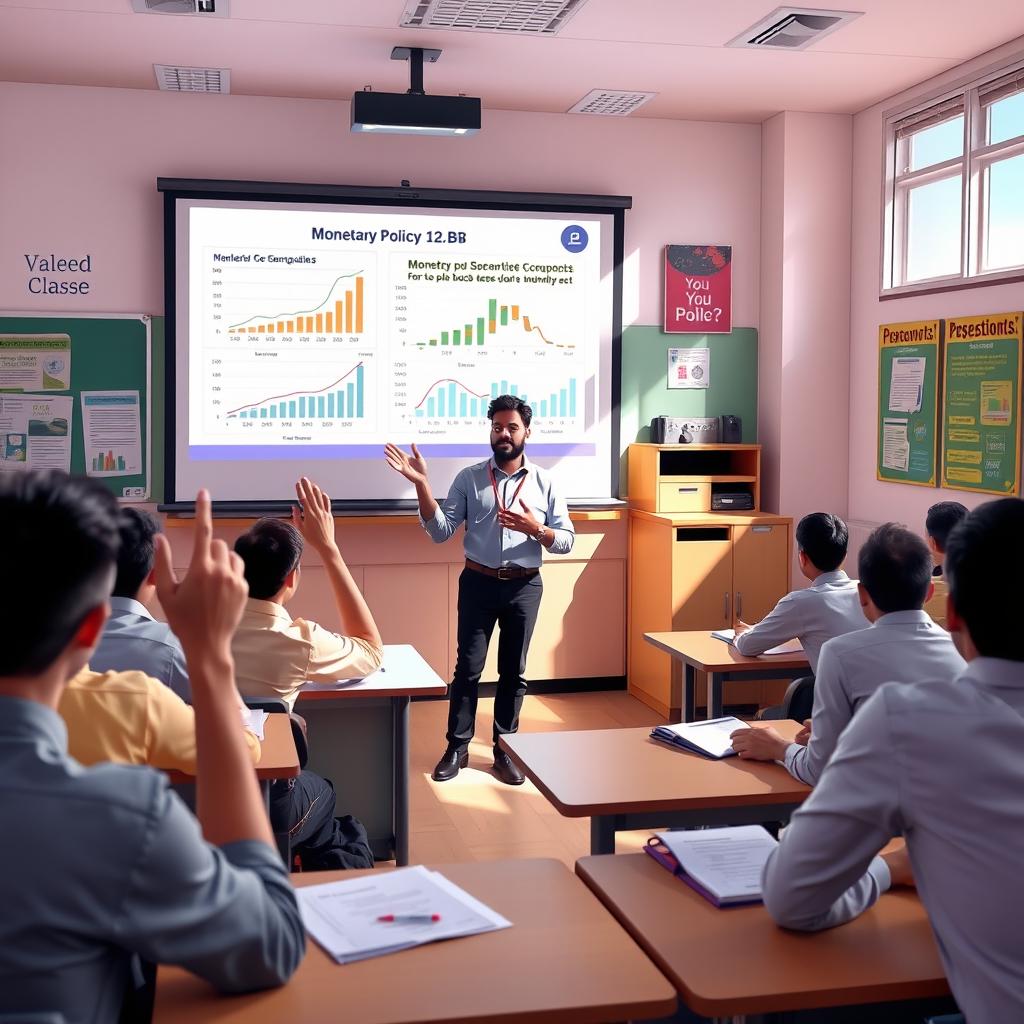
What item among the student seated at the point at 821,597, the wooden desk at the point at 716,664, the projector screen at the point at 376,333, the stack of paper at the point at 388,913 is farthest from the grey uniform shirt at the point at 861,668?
the projector screen at the point at 376,333

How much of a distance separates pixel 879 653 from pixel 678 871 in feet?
2.59

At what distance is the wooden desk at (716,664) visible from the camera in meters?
3.91

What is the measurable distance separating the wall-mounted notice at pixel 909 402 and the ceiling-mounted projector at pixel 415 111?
2.42 metres

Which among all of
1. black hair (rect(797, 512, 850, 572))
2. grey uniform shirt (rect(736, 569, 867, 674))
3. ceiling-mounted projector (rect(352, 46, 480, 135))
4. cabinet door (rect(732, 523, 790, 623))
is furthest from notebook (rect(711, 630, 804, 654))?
ceiling-mounted projector (rect(352, 46, 480, 135))

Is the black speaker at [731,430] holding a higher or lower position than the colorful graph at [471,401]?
lower

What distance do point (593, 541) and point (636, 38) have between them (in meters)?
2.64

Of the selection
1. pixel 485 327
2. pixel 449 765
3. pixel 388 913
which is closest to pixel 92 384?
pixel 485 327

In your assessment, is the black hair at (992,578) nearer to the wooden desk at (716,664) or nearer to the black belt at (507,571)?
the wooden desk at (716,664)

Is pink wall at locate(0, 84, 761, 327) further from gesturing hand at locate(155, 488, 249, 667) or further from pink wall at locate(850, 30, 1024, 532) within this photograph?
gesturing hand at locate(155, 488, 249, 667)

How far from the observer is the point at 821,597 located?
146 inches

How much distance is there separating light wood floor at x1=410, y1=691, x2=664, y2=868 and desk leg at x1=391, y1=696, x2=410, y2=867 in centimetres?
28

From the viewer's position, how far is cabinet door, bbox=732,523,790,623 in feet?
19.9

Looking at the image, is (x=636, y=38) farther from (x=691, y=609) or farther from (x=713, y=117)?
(x=691, y=609)

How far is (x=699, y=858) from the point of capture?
195 centimetres
